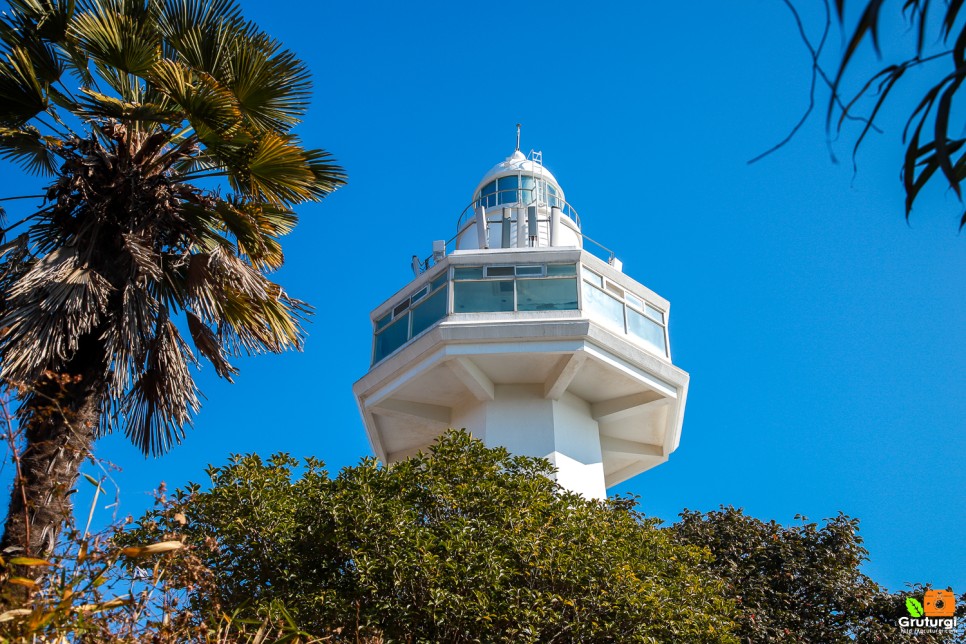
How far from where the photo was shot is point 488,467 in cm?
1271

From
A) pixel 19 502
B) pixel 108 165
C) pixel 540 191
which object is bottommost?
pixel 19 502

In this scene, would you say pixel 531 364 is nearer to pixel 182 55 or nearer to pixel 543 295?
pixel 543 295

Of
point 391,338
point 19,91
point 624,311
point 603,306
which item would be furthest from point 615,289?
point 19,91

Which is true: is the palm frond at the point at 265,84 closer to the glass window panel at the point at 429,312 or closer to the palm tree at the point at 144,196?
the palm tree at the point at 144,196

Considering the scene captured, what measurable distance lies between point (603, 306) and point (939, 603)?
317 inches

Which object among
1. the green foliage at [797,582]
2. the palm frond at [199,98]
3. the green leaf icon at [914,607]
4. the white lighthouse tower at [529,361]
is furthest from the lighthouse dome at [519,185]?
the palm frond at [199,98]

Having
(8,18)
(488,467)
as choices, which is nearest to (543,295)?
(488,467)

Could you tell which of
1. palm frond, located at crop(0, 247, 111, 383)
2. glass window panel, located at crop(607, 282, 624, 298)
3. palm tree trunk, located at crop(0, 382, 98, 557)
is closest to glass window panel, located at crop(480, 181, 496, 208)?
glass window panel, located at crop(607, 282, 624, 298)

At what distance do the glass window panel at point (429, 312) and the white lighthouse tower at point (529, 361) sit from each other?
0.09ft

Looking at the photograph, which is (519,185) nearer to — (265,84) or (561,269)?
(561,269)

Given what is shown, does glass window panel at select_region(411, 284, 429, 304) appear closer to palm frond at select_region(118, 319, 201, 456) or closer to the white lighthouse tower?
the white lighthouse tower

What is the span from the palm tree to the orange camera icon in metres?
13.1

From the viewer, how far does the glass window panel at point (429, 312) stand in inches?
745

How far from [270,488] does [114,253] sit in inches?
144
